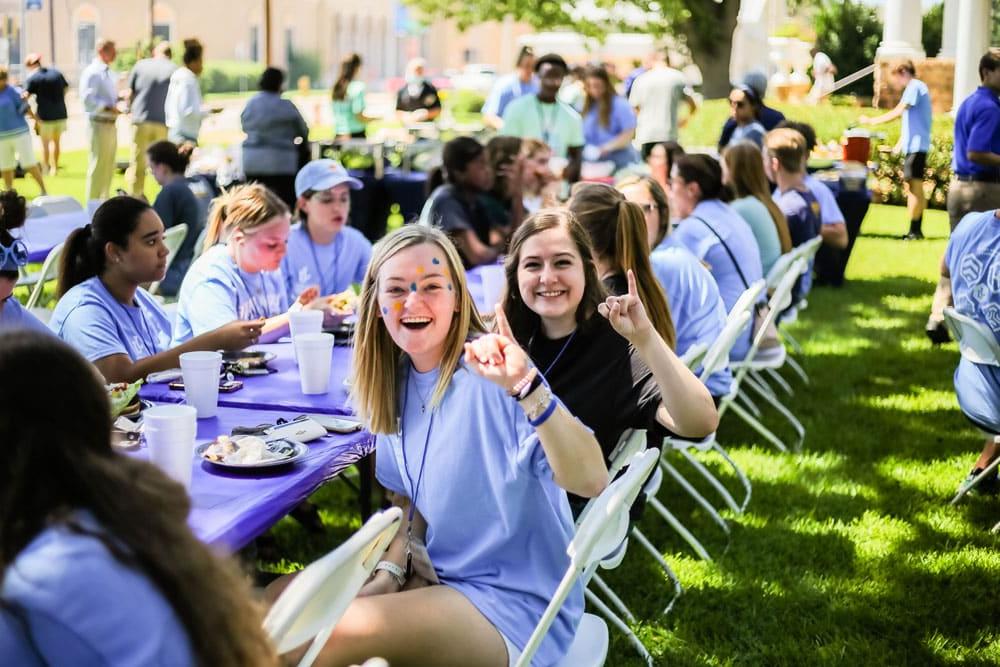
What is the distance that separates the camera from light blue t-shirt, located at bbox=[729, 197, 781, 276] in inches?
→ 257

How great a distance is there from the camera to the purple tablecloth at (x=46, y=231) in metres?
6.51

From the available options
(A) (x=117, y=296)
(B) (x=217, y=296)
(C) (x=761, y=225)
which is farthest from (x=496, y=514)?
(C) (x=761, y=225)

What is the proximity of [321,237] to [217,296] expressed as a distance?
115 cm

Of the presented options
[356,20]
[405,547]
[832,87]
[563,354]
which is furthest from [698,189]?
[356,20]

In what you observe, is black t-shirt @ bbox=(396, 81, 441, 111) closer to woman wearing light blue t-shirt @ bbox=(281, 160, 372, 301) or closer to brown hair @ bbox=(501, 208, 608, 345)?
woman wearing light blue t-shirt @ bbox=(281, 160, 372, 301)

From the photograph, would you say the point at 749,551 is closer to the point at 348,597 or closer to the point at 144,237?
the point at 144,237

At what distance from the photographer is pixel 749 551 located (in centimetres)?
466

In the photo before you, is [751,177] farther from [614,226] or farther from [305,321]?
[305,321]

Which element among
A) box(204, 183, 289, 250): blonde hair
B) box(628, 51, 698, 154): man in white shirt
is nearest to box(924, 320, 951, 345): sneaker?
box(628, 51, 698, 154): man in white shirt

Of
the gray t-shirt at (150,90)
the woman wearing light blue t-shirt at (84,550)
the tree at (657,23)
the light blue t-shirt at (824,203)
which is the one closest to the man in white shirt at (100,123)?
the gray t-shirt at (150,90)

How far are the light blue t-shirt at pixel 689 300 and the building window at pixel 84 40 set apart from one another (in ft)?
67.1

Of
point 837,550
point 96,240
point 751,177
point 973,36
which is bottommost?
point 837,550

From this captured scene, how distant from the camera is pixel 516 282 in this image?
3.51 meters

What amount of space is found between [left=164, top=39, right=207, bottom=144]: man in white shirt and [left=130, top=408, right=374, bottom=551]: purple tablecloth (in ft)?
31.6
